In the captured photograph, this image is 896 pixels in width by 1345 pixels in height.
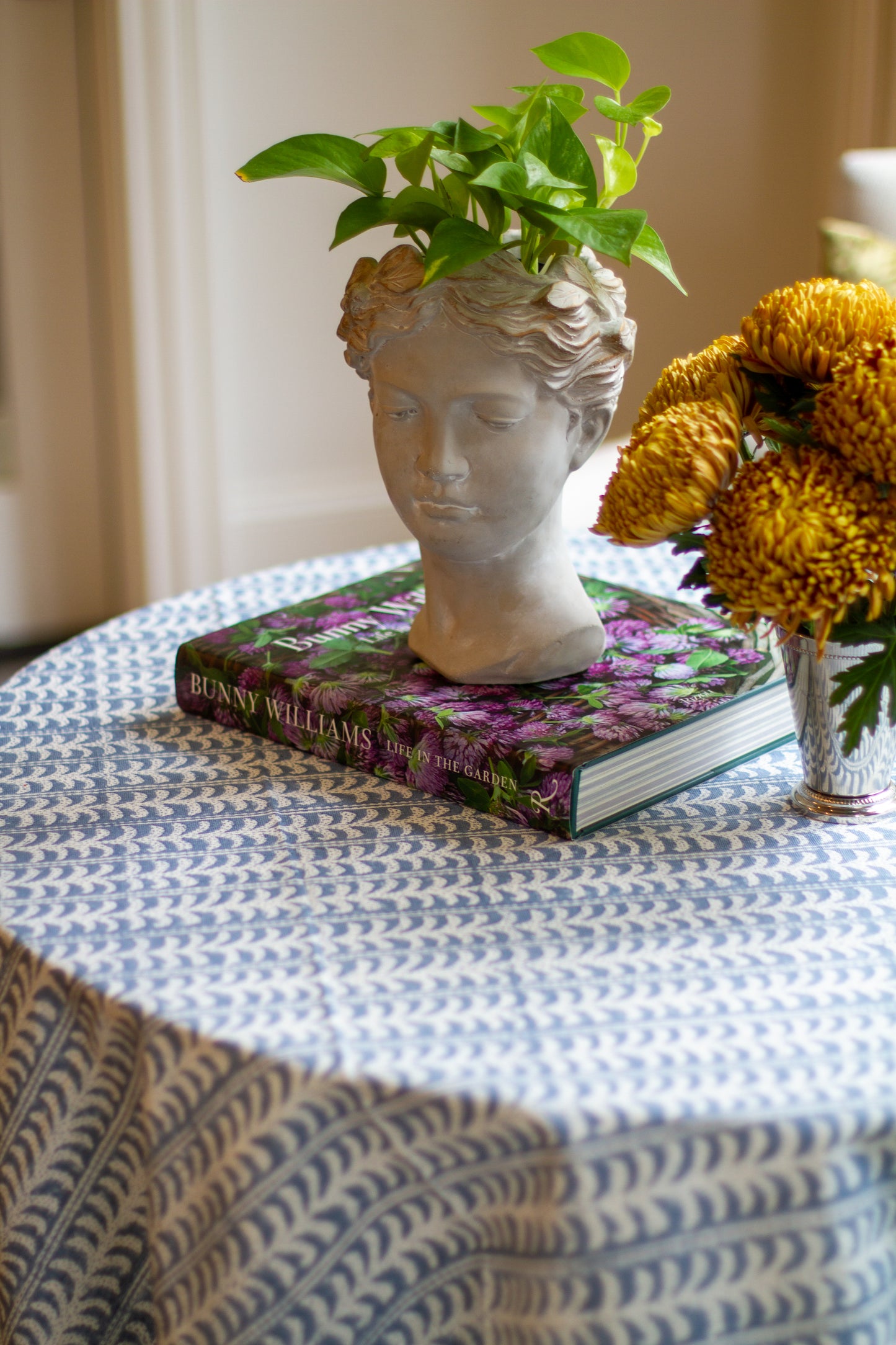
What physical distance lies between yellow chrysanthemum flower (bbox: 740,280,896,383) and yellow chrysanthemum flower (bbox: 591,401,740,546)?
2.0 inches

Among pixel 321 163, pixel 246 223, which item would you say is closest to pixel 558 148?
pixel 321 163

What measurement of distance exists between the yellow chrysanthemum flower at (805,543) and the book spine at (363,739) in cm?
18

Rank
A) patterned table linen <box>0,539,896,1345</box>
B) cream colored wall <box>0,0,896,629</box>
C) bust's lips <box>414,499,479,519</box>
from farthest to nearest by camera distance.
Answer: cream colored wall <box>0,0,896,629</box> → bust's lips <box>414,499,479,519</box> → patterned table linen <box>0,539,896,1345</box>

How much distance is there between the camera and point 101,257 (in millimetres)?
2434

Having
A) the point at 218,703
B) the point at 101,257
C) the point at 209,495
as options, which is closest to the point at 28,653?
the point at 209,495

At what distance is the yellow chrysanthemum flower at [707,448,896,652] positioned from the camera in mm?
679

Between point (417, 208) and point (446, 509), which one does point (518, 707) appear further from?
point (417, 208)

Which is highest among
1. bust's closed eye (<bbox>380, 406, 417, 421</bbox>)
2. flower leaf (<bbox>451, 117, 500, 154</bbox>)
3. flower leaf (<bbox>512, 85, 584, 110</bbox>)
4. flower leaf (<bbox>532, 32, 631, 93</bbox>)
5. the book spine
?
flower leaf (<bbox>532, 32, 631, 93</bbox>)

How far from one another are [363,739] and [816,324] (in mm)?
401

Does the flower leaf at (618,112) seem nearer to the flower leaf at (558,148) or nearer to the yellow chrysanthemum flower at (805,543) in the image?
the flower leaf at (558,148)

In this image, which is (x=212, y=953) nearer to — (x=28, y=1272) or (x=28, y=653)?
(x=28, y=1272)

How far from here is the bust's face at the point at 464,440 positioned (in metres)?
0.86

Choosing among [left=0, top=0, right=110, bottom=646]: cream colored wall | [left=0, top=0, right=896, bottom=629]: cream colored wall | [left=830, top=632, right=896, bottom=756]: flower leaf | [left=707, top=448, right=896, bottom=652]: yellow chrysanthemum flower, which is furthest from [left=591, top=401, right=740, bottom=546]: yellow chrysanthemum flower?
[left=0, top=0, right=110, bottom=646]: cream colored wall

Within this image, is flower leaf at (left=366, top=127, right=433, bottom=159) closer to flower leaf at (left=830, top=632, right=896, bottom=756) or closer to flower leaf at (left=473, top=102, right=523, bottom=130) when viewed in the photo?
flower leaf at (left=473, top=102, right=523, bottom=130)
